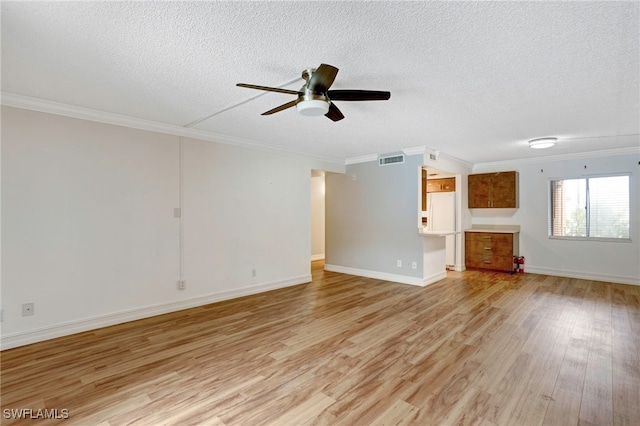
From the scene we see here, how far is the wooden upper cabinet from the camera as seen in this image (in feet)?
20.9

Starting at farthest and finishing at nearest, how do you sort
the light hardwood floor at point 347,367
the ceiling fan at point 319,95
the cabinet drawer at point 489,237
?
the cabinet drawer at point 489,237 → the ceiling fan at point 319,95 → the light hardwood floor at point 347,367

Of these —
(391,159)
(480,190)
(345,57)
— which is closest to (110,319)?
(345,57)

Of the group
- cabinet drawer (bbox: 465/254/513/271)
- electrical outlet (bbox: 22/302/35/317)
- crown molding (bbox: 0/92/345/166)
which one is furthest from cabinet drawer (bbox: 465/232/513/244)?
electrical outlet (bbox: 22/302/35/317)

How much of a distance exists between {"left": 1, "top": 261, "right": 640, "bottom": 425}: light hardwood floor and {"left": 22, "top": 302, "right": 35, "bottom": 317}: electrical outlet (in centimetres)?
32

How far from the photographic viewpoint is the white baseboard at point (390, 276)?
5.34 metres

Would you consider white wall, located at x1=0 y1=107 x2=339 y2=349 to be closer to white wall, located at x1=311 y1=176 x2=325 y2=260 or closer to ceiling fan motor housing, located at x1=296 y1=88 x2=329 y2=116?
ceiling fan motor housing, located at x1=296 y1=88 x2=329 y2=116

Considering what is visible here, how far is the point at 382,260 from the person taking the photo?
19.1 feet

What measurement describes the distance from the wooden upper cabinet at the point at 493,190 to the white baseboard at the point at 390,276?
203 cm

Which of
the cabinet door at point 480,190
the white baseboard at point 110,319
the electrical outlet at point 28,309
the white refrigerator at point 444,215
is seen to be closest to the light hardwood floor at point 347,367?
the white baseboard at point 110,319

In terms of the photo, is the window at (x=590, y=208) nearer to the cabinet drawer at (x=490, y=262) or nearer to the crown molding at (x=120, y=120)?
the cabinet drawer at (x=490, y=262)

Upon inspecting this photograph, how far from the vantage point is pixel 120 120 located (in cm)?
352

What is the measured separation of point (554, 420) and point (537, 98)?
2720mm

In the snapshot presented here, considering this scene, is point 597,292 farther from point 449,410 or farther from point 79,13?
point 79,13

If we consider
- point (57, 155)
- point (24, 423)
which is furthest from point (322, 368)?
point (57, 155)
